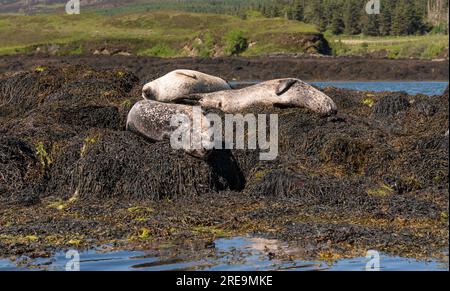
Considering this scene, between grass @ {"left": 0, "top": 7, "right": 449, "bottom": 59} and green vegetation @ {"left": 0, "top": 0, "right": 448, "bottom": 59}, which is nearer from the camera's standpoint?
grass @ {"left": 0, "top": 7, "right": 449, "bottom": 59}

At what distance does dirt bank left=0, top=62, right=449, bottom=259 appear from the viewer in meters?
8.16

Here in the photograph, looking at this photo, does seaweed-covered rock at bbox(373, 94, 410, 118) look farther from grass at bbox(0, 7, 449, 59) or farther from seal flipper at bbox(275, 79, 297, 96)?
grass at bbox(0, 7, 449, 59)

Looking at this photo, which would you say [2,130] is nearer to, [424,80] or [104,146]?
[104,146]

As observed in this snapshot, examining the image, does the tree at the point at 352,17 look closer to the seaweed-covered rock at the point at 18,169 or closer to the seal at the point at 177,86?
the seal at the point at 177,86

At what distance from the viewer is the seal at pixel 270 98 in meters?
12.7

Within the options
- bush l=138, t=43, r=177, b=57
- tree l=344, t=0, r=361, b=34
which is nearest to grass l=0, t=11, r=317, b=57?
bush l=138, t=43, r=177, b=57

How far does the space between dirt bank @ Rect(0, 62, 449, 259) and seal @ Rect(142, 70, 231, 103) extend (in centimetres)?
58

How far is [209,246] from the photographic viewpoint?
25.7 ft

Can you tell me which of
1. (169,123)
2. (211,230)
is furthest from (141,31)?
(211,230)

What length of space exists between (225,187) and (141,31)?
7498 centimetres

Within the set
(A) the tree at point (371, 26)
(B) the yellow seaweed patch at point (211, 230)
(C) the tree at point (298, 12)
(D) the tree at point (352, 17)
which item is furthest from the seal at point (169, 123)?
(C) the tree at point (298, 12)

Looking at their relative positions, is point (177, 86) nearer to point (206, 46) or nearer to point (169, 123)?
point (169, 123)
